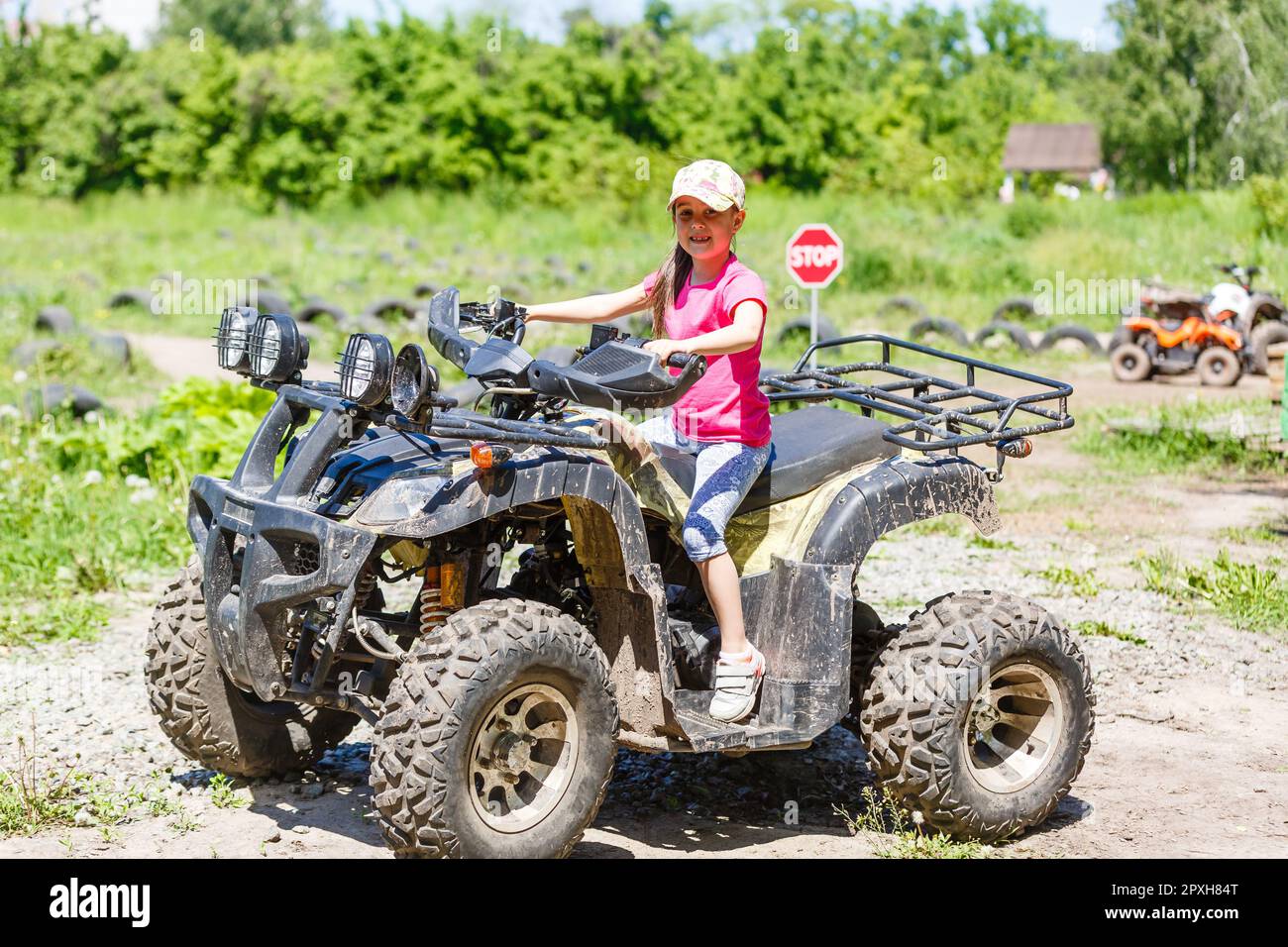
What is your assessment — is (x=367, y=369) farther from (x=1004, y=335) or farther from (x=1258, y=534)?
(x=1004, y=335)

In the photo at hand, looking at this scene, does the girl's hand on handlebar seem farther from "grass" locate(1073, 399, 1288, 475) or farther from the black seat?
"grass" locate(1073, 399, 1288, 475)

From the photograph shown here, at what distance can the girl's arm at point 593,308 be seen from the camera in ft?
15.7

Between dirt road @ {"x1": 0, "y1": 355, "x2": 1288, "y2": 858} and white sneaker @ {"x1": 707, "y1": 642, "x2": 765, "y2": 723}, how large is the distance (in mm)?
439

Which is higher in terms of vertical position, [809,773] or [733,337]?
[733,337]

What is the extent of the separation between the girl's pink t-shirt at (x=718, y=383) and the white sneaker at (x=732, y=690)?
2.18ft

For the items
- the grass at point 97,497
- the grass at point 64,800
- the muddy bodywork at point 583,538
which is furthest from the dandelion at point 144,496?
the muddy bodywork at point 583,538

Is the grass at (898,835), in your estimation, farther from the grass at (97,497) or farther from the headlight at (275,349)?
the grass at (97,497)

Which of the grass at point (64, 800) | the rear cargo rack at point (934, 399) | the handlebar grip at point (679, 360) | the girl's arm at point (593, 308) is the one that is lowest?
the grass at point (64, 800)

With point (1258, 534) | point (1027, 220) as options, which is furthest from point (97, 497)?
point (1027, 220)

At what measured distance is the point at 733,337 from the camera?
4.37 metres

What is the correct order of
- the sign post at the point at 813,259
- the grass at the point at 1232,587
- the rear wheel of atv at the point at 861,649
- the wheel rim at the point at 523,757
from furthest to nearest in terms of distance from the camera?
the sign post at the point at 813,259 → the grass at the point at 1232,587 → the rear wheel of atv at the point at 861,649 → the wheel rim at the point at 523,757

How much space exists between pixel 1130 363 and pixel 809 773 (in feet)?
39.8

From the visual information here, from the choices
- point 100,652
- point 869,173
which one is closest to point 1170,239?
point 869,173

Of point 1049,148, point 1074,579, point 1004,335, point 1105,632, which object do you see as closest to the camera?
point 1105,632
